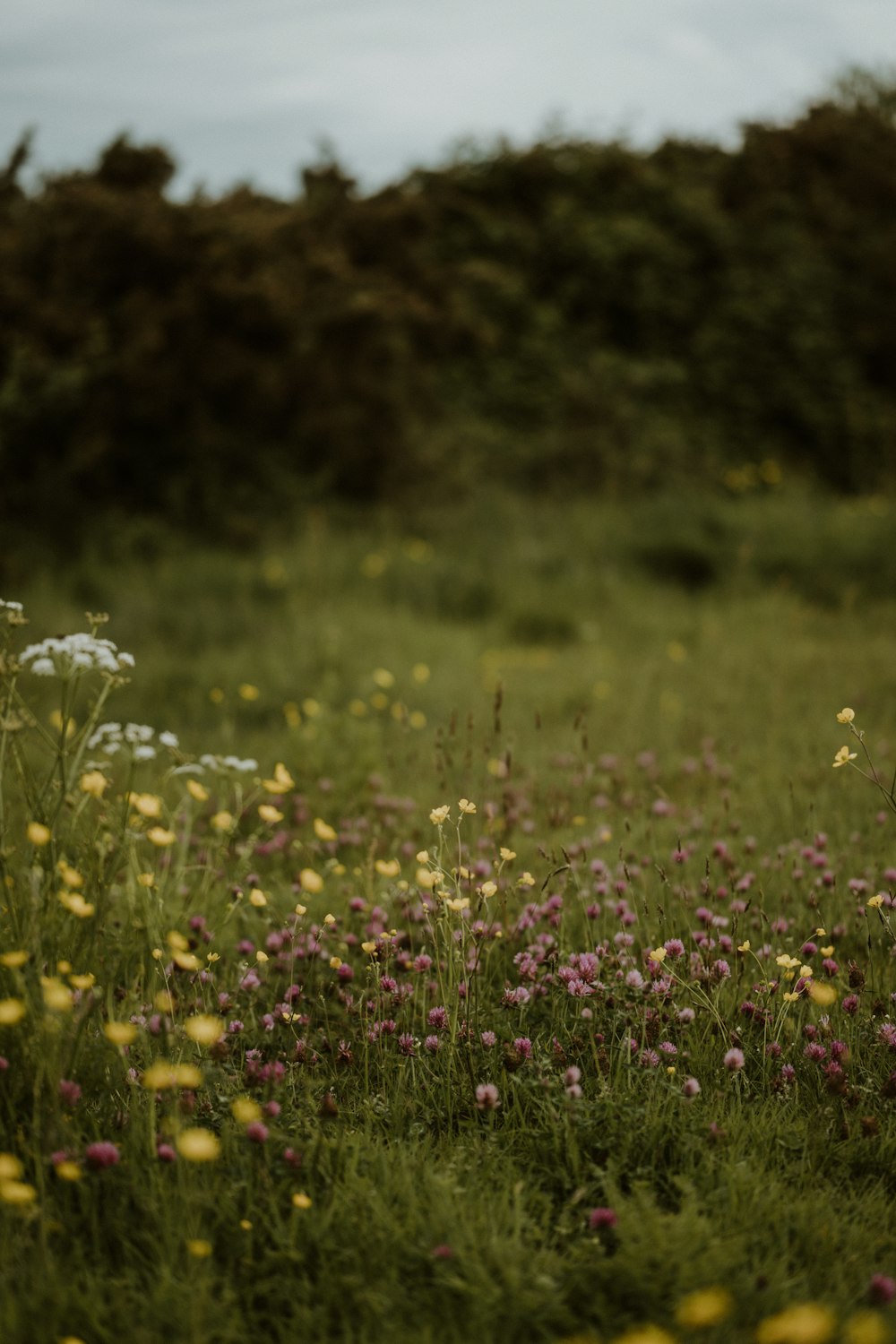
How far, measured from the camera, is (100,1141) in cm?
174

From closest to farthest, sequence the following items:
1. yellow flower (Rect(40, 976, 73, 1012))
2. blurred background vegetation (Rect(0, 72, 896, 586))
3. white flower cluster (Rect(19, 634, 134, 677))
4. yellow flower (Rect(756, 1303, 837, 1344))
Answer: yellow flower (Rect(756, 1303, 837, 1344))
yellow flower (Rect(40, 976, 73, 1012))
white flower cluster (Rect(19, 634, 134, 677))
blurred background vegetation (Rect(0, 72, 896, 586))

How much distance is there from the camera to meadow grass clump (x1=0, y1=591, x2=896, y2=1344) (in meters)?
1.58

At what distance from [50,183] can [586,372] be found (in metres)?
6.00

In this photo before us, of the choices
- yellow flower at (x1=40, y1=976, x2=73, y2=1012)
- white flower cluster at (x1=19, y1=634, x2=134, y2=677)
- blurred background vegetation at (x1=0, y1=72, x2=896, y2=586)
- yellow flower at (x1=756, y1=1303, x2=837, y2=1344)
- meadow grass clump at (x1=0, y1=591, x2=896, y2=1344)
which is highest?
blurred background vegetation at (x1=0, y1=72, x2=896, y2=586)

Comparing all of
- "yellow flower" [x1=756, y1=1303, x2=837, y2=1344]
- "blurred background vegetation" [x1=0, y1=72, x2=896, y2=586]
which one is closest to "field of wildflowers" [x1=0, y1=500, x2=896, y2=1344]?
"yellow flower" [x1=756, y1=1303, x2=837, y2=1344]

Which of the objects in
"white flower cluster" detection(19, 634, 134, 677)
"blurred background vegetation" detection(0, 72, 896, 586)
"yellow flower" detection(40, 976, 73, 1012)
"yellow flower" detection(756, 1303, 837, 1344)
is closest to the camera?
"yellow flower" detection(756, 1303, 837, 1344)

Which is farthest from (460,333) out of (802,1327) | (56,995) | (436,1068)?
(802,1327)

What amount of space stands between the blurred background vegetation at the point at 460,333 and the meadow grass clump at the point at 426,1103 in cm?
566

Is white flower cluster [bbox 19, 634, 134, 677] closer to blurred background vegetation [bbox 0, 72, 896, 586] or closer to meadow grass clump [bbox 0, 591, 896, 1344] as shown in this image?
meadow grass clump [bbox 0, 591, 896, 1344]

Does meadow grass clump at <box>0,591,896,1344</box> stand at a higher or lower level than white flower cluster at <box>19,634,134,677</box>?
lower

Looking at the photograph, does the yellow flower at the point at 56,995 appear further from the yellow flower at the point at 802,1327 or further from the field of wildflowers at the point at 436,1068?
the yellow flower at the point at 802,1327

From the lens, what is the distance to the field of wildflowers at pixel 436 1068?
159 cm

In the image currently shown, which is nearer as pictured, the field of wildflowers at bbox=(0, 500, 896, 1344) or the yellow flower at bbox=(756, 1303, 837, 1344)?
the yellow flower at bbox=(756, 1303, 837, 1344)

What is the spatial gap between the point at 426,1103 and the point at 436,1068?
0.31 feet
